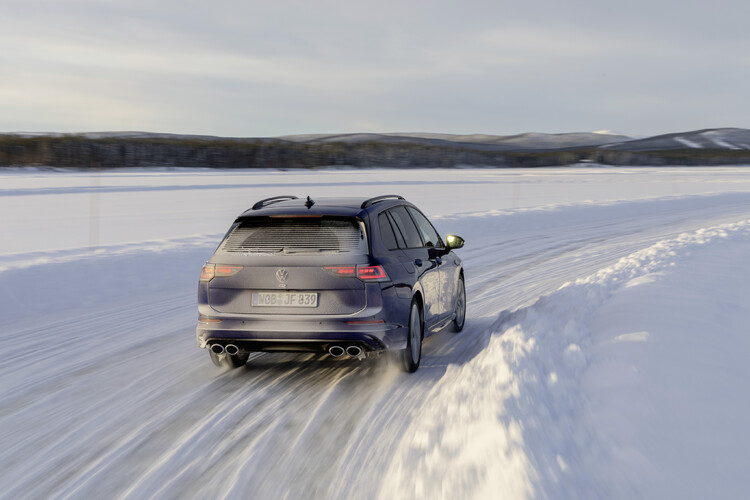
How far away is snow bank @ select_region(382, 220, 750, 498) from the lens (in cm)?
363

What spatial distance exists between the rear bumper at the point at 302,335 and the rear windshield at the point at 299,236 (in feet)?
1.89

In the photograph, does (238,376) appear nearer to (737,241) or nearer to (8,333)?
(8,333)

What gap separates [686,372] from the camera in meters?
5.02

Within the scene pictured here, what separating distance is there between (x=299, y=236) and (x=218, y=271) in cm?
72

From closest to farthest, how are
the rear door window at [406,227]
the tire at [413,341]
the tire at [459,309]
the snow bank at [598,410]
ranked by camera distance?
1. the snow bank at [598,410]
2. the tire at [413,341]
3. the rear door window at [406,227]
4. the tire at [459,309]

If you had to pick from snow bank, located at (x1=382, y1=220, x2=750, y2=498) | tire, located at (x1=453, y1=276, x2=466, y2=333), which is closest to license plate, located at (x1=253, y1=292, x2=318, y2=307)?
snow bank, located at (x1=382, y1=220, x2=750, y2=498)

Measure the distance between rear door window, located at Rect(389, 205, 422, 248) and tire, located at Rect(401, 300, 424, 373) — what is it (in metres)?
0.67

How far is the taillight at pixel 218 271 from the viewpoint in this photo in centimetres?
611

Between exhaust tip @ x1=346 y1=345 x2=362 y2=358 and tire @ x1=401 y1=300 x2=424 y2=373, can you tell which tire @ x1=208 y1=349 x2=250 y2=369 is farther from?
tire @ x1=401 y1=300 x2=424 y2=373

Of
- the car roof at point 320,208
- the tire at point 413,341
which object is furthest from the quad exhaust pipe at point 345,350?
the car roof at point 320,208

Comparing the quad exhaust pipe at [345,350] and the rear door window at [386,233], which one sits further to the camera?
the rear door window at [386,233]

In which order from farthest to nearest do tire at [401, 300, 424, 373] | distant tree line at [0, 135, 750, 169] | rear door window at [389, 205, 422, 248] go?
distant tree line at [0, 135, 750, 169] → rear door window at [389, 205, 422, 248] → tire at [401, 300, 424, 373]

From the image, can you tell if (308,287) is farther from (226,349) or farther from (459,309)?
(459,309)

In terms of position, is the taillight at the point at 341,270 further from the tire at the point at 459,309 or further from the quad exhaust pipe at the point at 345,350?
the tire at the point at 459,309
